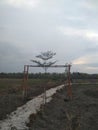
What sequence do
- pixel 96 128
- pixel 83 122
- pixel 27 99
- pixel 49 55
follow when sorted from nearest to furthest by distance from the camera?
pixel 96 128
pixel 83 122
pixel 27 99
pixel 49 55

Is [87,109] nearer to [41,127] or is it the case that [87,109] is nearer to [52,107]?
[52,107]

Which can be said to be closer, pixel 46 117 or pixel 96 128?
pixel 96 128

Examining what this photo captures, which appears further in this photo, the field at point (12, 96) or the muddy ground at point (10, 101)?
the field at point (12, 96)

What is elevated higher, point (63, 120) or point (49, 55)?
point (49, 55)

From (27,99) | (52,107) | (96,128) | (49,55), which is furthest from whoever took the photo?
(49,55)

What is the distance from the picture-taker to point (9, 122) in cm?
1054

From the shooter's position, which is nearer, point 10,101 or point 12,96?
point 10,101

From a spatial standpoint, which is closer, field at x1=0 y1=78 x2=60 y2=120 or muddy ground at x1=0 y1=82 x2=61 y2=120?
muddy ground at x1=0 y1=82 x2=61 y2=120

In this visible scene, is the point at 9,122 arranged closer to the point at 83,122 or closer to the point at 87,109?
the point at 83,122

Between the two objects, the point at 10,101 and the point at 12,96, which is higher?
the point at 12,96

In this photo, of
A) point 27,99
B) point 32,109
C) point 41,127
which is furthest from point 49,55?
point 41,127

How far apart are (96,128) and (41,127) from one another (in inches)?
78.7

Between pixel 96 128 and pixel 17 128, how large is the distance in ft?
9.54

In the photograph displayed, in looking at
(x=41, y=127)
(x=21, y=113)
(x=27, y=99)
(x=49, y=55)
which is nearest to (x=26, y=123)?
(x=41, y=127)
